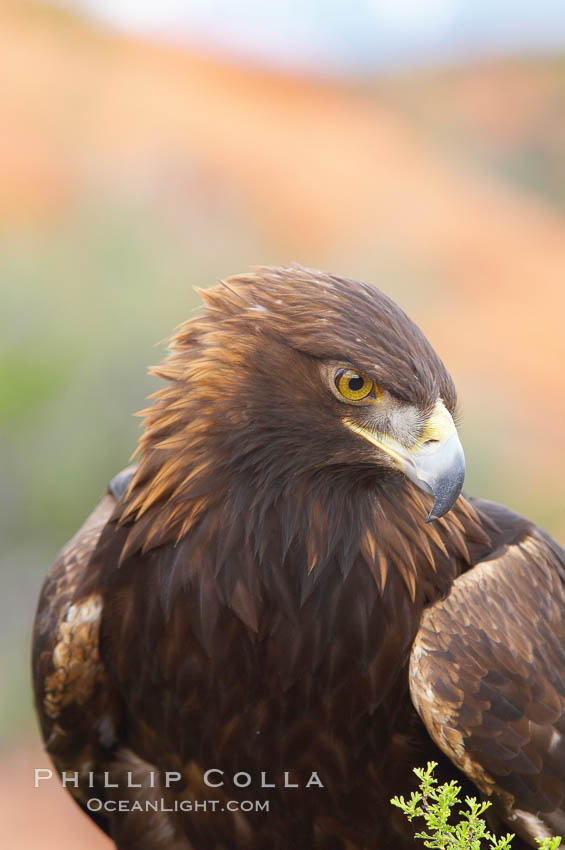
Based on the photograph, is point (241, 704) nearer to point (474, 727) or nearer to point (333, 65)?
point (474, 727)

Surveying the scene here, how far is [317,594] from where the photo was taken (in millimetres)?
3477

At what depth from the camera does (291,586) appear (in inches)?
136

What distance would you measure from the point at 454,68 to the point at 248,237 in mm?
24858

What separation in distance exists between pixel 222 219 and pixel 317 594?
51.5 feet

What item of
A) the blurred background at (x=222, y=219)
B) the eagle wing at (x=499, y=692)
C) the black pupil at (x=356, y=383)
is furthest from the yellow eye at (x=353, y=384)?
the blurred background at (x=222, y=219)

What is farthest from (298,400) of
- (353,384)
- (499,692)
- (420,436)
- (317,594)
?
(499,692)

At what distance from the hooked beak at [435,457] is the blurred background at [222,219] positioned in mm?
5366

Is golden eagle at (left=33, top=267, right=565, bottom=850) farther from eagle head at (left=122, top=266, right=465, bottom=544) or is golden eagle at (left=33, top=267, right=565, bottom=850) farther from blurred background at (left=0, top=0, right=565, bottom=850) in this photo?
blurred background at (left=0, top=0, right=565, bottom=850)

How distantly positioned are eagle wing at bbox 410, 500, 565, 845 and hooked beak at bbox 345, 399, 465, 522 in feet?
1.72

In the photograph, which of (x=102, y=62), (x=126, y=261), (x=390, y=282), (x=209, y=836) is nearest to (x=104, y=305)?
(x=126, y=261)

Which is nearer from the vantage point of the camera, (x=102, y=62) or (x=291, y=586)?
(x=291, y=586)

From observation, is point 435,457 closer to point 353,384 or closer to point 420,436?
point 420,436

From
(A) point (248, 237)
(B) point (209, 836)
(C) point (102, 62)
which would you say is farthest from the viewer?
(C) point (102, 62)

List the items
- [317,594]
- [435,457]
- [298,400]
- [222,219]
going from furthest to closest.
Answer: [222,219]
[317,594]
[298,400]
[435,457]
